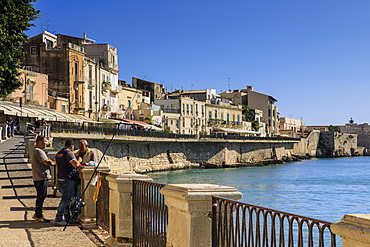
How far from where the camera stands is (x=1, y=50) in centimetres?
1991

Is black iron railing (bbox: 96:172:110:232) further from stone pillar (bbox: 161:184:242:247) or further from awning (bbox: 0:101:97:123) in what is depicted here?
awning (bbox: 0:101:97:123)

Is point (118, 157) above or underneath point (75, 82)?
underneath

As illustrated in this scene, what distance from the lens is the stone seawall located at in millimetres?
44281

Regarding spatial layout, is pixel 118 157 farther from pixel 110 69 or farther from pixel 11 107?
pixel 110 69

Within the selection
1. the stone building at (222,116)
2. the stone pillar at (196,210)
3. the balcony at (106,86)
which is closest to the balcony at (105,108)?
the balcony at (106,86)

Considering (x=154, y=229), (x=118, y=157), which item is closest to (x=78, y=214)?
(x=154, y=229)

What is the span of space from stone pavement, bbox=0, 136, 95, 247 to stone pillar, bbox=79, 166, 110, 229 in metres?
0.29

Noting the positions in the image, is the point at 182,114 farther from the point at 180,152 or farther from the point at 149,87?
the point at 180,152

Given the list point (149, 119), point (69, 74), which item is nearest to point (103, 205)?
point (69, 74)

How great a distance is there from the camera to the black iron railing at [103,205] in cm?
923

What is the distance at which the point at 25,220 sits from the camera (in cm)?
1011

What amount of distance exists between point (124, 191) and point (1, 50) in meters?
14.7

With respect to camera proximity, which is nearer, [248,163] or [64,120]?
[64,120]

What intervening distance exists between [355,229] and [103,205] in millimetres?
7233
